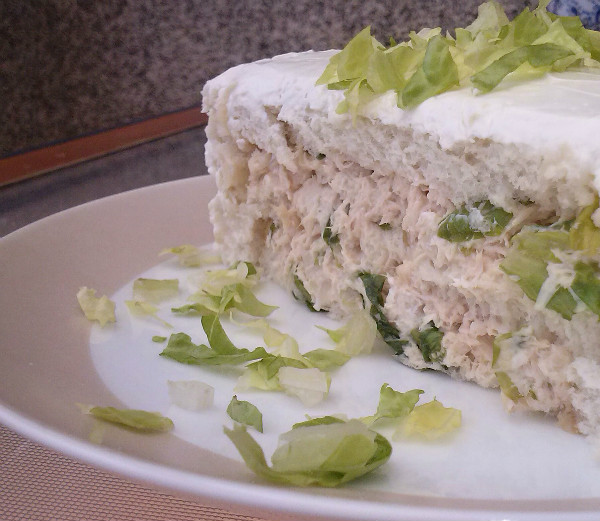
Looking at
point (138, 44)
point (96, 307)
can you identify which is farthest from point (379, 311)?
point (138, 44)

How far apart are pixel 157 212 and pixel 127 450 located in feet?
3.36

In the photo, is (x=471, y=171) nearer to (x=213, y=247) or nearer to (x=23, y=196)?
(x=213, y=247)

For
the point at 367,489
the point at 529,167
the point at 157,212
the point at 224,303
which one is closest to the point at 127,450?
the point at 367,489

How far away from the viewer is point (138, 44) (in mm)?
2936

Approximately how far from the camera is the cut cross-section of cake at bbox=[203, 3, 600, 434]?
908 millimetres

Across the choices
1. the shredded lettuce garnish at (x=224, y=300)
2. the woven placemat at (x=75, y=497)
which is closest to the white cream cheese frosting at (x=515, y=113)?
the shredded lettuce garnish at (x=224, y=300)

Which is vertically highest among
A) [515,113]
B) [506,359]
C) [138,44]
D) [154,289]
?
[515,113]

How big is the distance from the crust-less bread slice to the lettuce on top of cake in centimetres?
3

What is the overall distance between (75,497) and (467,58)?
0.85 meters

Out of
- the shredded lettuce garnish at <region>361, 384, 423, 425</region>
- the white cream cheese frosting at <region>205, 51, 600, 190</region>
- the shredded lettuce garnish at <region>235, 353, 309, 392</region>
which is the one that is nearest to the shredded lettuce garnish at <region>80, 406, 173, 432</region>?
the shredded lettuce garnish at <region>235, 353, 309, 392</region>

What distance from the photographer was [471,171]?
3.32 ft

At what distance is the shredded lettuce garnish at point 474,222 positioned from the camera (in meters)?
1.00

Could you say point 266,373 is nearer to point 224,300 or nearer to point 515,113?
point 224,300

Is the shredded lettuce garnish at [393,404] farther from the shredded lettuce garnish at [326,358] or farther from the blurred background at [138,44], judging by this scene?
the blurred background at [138,44]
